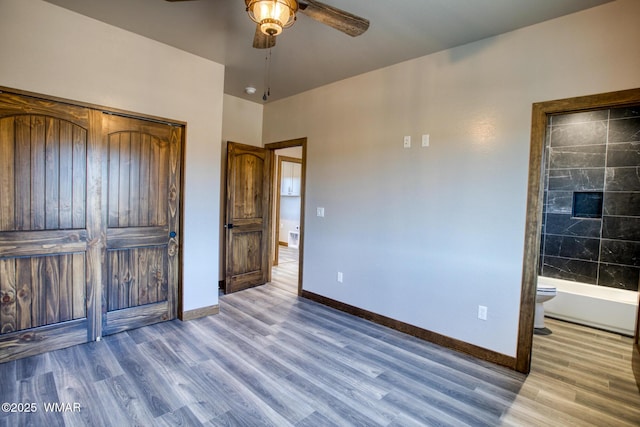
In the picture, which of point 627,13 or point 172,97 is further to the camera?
point 172,97

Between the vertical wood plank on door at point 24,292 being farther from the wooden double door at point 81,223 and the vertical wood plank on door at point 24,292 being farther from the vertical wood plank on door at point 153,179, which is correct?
the vertical wood plank on door at point 153,179

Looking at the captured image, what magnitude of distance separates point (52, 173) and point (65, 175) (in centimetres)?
8

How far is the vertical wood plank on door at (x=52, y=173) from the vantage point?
2.49 m

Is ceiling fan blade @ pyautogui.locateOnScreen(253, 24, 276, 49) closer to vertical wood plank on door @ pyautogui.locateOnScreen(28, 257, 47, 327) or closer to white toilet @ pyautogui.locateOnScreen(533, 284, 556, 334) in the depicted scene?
vertical wood plank on door @ pyautogui.locateOnScreen(28, 257, 47, 327)

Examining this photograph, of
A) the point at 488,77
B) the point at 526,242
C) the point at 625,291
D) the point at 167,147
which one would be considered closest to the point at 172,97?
the point at 167,147

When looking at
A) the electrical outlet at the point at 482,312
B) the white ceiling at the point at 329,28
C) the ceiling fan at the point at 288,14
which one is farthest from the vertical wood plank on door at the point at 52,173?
the electrical outlet at the point at 482,312

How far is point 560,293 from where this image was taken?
3.66 metres

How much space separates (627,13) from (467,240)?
6.32 feet

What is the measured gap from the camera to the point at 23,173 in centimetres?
241

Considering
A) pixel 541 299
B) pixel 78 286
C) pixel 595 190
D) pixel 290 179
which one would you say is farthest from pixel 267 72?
pixel 290 179

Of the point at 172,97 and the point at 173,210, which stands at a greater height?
the point at 172,97

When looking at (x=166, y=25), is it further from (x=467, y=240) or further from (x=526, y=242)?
(x=526, y=242)

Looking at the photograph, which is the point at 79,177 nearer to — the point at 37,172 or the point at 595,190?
the point at 37,172

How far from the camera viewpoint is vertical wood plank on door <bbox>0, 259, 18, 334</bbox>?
2363 mm
